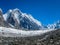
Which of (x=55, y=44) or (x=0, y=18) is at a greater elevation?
(x=0, y=18)

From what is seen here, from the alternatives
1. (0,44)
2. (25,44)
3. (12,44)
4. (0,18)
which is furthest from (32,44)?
(0,18)

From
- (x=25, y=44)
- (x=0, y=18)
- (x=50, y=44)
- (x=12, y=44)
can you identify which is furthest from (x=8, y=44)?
(x=0, y=18)

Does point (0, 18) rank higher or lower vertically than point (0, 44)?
higher

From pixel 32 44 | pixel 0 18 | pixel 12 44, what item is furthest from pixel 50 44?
pixel 0 18

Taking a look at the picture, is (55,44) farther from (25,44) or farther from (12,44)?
(12,44)

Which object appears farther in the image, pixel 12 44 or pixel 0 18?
pixel 0 18

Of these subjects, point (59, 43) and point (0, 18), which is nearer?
point (59, 43)

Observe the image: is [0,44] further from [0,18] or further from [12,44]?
[0,18]

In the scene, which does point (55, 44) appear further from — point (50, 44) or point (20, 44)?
point (20, 44)
